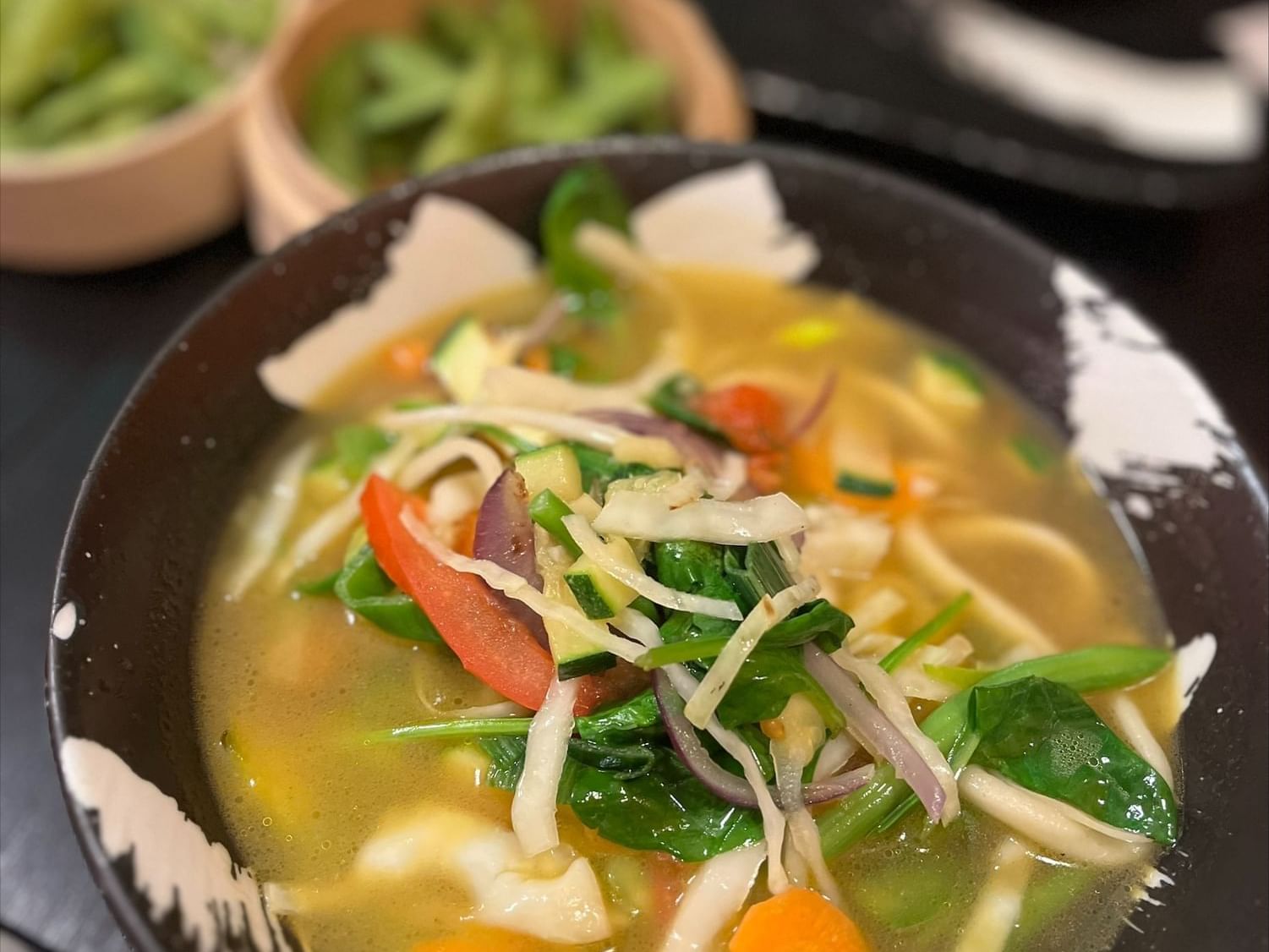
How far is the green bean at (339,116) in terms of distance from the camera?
9.93ft

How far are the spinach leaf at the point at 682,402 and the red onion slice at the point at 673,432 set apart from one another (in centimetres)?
1

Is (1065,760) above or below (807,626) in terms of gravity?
below

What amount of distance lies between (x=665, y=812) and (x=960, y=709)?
512mm

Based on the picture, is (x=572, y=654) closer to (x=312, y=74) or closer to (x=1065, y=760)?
(x=1065, y=760)

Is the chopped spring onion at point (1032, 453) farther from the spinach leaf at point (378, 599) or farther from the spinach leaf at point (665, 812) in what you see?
the spinach leaf at point (378, 599)

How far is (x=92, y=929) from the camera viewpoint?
178 cm

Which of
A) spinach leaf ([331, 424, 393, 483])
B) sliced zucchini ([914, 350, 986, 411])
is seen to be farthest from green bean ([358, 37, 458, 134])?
sliced zucchini ([914, 350, 986, 411])

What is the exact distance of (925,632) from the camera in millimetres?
1909

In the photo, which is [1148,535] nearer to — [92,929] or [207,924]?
[207,924]

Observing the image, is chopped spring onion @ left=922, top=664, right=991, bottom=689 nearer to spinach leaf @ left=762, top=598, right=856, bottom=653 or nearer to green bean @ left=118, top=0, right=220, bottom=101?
spinach leaf @ left=762, top=598, right=856, bottom=653

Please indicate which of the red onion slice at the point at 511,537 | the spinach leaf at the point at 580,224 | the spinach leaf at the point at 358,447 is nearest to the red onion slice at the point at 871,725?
the red onion slice at the point at 511,537

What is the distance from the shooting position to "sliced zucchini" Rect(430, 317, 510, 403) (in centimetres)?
226

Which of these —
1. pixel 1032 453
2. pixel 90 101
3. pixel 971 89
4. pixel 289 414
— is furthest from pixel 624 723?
pixel 971 89

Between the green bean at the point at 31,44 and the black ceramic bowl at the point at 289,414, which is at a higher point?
the green bean at the point at 31,44
